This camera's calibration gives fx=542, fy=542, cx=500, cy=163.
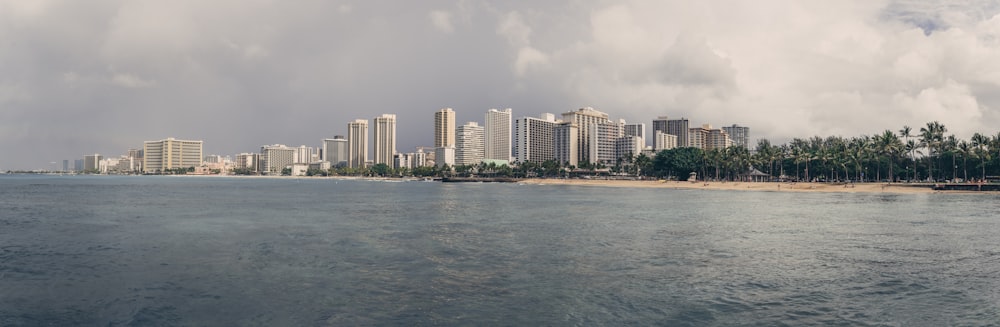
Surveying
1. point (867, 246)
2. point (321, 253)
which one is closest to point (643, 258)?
point (867, 246)

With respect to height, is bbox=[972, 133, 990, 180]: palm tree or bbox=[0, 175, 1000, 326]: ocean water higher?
bbox=[972, 133, 990, 180]: palm tree

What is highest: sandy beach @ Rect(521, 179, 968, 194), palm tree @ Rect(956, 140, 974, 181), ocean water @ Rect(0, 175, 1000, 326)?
palm tree @ Rect(956, 140, 974, 181)

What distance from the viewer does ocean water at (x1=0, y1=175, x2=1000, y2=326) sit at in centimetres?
1780

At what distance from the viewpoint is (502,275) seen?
24.1m

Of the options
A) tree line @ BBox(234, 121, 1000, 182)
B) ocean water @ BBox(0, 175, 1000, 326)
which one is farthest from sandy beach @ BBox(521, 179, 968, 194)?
ocean water @ BBox(0, 175, 1000, 326)

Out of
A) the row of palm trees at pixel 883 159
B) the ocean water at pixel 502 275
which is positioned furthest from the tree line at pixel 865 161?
the ocean water at pixel 502 275

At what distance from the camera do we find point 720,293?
2056 cm

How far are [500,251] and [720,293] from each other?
13.4 metres

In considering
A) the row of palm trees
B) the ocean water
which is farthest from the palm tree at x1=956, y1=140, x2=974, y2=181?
the ocean water

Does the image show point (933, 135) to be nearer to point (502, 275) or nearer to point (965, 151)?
point (965, 151)

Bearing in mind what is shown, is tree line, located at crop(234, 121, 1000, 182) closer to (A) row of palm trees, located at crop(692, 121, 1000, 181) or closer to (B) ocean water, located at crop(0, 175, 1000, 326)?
(A) row of palm trees, located at crop(692, 121, 1000, 181)

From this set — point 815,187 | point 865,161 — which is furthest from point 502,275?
point 865,161

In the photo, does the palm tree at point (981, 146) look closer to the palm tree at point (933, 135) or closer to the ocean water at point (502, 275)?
the palm tree at point (933, 135)

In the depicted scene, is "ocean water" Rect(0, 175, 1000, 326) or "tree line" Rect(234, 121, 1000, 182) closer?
"ocean water" Rect(0, 175, 1000, 326)
